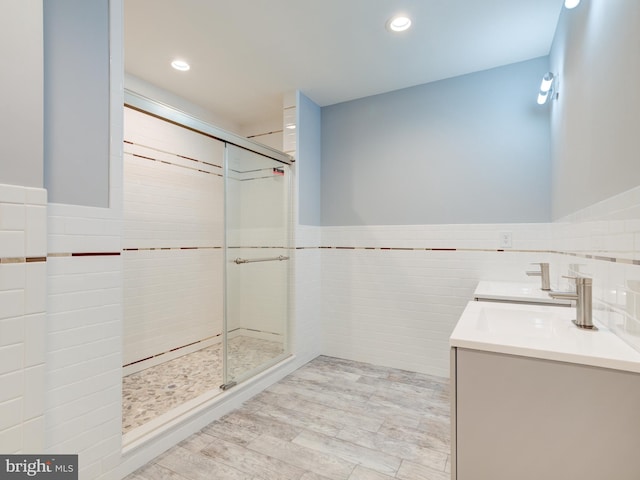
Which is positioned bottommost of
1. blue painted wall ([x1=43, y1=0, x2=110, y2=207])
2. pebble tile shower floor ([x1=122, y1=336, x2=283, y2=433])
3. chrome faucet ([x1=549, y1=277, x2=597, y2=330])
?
pebble tile shower floor ([x1=122, y1=336, x2=283, y2=433])

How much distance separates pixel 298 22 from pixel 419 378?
278cm

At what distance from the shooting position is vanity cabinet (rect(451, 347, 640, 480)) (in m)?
0.81

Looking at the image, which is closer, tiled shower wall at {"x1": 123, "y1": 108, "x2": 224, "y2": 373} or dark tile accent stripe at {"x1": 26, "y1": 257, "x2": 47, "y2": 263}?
dark tile accent stripe at {"x1": 26, "y1": 257, "x2": 47, "y2": 263}

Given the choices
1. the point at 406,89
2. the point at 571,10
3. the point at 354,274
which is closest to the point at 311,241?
the point at 354,274

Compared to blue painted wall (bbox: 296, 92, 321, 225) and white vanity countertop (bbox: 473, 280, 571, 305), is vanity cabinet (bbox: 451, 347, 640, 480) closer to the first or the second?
white vanity countertop (bbox: 473, 280, 571, 305)

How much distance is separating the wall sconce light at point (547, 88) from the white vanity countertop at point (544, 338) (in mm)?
1478

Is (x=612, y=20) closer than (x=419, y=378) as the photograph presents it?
Yes

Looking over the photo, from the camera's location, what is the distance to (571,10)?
5.57 feet

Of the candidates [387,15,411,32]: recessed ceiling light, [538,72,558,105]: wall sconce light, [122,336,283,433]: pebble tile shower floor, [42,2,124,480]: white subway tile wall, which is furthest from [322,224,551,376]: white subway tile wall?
[42,2,124,480]: white subway tile wall

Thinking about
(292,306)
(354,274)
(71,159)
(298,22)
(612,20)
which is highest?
(298,22)

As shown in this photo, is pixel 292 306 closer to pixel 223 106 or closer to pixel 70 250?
pixel 70 250

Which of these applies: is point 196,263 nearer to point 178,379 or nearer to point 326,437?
point 178,379

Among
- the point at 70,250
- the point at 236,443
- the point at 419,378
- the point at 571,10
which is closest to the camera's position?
the point at 70,250

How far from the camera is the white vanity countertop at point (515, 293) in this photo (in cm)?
177
